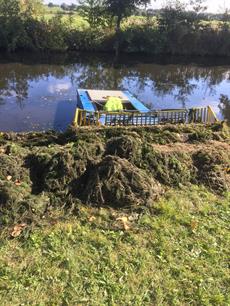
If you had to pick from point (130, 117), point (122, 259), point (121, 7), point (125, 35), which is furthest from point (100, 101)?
point (125, 35)

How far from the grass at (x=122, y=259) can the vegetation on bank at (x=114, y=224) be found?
1 cm

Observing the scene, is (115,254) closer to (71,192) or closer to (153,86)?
(71,192)

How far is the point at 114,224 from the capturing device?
19.2ft

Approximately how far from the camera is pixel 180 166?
7.28m

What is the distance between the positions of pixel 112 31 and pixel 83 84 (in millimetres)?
12218

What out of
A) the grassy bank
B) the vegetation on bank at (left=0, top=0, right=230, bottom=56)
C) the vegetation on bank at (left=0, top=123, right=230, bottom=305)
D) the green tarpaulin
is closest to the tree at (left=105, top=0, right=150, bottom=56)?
the vegetation on bank at (left=0, top=0, right=230, bottom=56)

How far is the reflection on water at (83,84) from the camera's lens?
1445cm

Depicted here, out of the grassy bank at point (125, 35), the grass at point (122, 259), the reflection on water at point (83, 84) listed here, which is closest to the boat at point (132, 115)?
the reflection on water at point (83, 84)

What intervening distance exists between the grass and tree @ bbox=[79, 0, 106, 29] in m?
26.0

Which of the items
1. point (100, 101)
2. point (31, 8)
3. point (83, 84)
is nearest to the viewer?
point (100, 101)

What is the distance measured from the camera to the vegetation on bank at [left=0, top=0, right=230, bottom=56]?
1070 inches

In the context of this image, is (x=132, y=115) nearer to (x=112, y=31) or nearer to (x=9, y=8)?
(x=9, y=8)

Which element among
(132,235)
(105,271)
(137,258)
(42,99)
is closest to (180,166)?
(132,235)

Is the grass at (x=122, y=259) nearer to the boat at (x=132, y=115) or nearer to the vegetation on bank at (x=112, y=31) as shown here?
the boat at (x=132, y=115)
